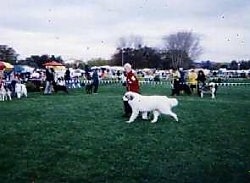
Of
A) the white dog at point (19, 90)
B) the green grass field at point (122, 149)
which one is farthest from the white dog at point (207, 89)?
the green grass field at point (122, 149)

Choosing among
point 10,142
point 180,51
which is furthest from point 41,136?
point 180,51

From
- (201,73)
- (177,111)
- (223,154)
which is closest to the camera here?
(223,154)

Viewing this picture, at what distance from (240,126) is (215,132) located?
160 cm

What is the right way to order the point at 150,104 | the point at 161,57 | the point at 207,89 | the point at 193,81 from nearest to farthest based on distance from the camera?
the point at 150,104 → the point at 207,89 → the point at 193,81 → the point at 161,57

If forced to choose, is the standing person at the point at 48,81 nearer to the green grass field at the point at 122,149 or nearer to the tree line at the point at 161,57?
the green grass field at the point at 122,149

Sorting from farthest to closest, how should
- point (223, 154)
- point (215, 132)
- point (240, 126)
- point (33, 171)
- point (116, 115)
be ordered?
1. point (116, 115)
2. point (240, 126)
3. point (215, 132)
4. point (223, 154)
5. point (33, 171)

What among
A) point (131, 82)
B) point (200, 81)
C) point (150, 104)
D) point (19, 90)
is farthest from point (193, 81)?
point (150, 104)

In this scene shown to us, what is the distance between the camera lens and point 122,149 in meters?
10.2

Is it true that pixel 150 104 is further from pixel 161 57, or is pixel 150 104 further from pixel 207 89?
pixel 161 57

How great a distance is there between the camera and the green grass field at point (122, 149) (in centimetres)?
812

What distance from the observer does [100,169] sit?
8445mm

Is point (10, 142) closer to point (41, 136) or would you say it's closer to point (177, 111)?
point (41, 136)

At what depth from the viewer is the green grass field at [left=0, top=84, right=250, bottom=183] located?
812 cm

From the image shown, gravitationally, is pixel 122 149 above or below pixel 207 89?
below
